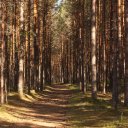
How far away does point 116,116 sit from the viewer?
16.6 metres

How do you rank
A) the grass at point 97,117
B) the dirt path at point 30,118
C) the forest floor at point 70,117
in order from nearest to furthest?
1. the grass at point 97,117
2. the forest floor at point 70,117
3. the dirt path at point 30,118

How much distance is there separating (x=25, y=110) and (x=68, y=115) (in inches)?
143

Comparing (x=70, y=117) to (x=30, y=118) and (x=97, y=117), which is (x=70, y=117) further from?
(x=30, y=118)

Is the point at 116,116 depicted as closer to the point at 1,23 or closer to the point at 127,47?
the point at 127,47

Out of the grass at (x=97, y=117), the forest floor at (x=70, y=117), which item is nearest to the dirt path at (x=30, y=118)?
the forest floor at (x=70, y=117)

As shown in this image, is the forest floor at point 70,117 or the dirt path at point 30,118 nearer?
the forest floor at point 70,117

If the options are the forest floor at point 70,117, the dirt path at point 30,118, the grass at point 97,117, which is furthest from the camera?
the dirt path at point 30,118

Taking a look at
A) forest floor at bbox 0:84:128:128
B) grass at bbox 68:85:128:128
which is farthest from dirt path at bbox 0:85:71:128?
grass at bbox 68:85:128:128

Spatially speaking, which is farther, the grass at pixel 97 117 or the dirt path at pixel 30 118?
the dirt path at pixel 30 118

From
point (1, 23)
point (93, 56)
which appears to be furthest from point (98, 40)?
point (1, 23)

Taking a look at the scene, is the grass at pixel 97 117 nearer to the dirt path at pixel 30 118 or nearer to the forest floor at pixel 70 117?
the forest floor at pixel 70 117

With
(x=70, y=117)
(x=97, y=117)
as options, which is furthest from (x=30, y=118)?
(x=97, y=117)

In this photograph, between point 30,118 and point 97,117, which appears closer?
point 97,117

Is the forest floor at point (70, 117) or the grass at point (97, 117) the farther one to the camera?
the forest floor at point (70, 117)
